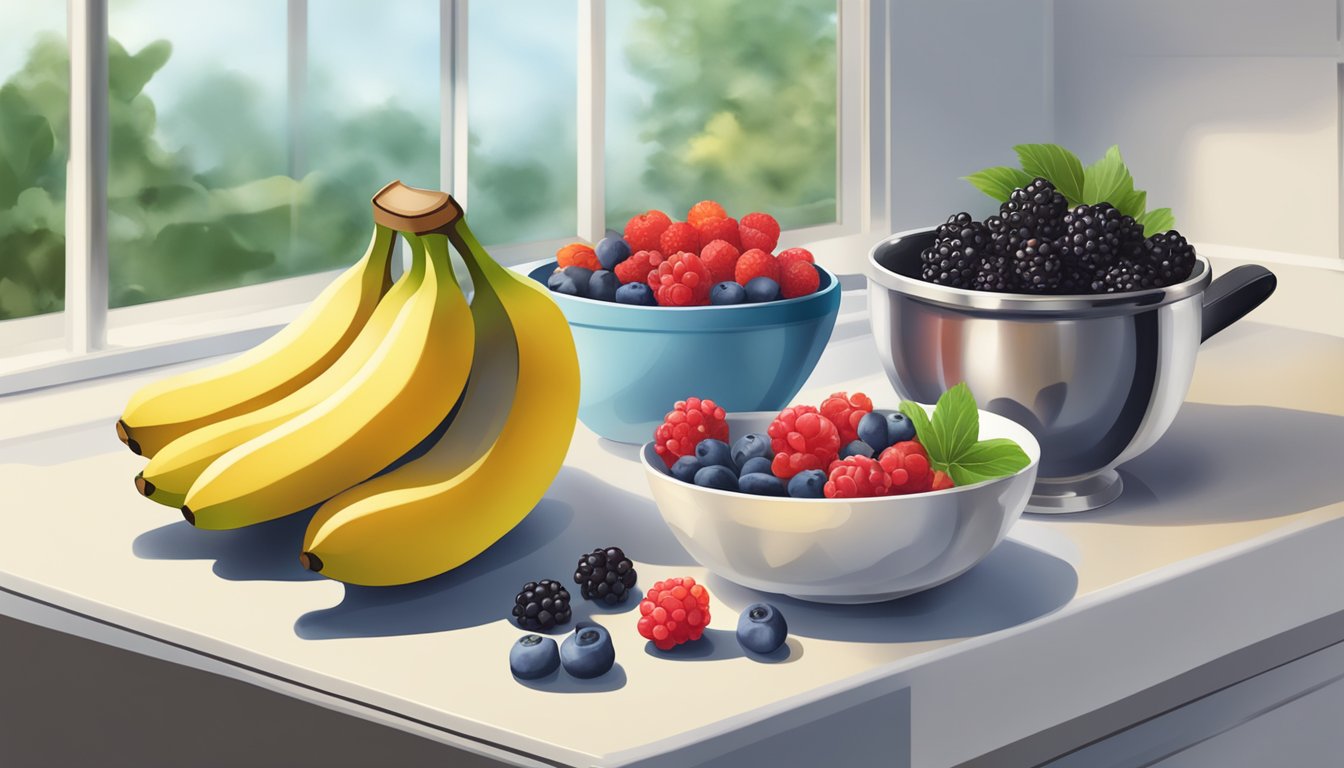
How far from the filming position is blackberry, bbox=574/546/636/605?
0.88 metres

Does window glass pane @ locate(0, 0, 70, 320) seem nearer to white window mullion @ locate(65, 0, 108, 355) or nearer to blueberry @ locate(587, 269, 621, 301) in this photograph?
white window mullion @ locate(65, 0, 108, 355)

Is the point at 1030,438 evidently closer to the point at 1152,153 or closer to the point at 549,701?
the point at 549,701

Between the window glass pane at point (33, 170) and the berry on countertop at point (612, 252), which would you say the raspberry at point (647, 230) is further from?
the window glass pane at point (33, 170)

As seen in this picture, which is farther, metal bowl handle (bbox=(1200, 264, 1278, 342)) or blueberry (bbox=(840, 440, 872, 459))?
metal bowl handle (bbox=(1200, 264, 1278, 342))

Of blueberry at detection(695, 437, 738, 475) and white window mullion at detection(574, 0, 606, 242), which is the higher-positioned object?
white window mullion at detection(574, 0, 606, 242)

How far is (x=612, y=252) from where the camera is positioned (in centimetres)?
119

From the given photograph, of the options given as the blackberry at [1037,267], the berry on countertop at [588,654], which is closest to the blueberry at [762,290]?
the blackberry at [1037,267]

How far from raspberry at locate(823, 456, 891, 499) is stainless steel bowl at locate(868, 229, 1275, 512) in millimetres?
231

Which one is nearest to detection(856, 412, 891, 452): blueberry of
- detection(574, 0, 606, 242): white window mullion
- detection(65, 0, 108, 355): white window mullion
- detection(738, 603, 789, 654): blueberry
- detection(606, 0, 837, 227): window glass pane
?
detection(738, 603, 789, 654): blueberry

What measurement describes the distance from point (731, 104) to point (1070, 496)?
2937 millimetres

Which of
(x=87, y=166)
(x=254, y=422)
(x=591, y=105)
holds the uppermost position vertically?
(x=591, y=105)

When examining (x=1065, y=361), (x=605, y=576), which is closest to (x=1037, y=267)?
(x=1065, y=361)

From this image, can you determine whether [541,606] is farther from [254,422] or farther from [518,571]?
[254,422]

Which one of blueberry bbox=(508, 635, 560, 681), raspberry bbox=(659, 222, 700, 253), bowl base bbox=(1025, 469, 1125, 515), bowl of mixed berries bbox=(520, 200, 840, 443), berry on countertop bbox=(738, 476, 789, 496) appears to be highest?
raspberry bbox=(659, 222, 700, 253)
